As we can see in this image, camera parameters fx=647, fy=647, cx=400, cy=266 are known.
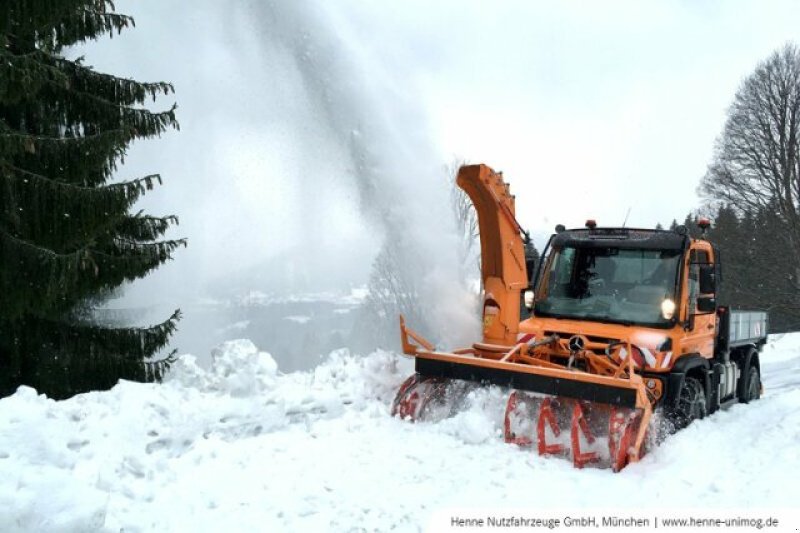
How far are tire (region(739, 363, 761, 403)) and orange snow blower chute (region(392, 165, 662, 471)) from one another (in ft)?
13.6

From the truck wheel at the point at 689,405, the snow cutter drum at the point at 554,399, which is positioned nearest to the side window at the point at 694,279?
the truck wheel at the point at 689,405

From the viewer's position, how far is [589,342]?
707 centimetres

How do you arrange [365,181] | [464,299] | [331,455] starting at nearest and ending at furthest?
[331,455]
[464,299]
[365,181]

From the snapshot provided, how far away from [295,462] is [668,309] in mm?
4375

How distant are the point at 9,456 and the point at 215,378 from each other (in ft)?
8.78

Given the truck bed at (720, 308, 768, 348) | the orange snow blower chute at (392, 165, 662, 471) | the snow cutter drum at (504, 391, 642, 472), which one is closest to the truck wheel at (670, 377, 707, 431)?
the orange snow blower chute at (392, 165, 662, 471)

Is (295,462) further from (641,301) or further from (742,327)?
(742,327)

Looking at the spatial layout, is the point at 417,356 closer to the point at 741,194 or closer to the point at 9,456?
the point at 9,456

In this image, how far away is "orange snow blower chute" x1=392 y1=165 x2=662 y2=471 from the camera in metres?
6.07

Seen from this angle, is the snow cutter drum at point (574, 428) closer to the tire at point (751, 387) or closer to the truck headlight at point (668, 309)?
the truck headlight at point (668, 309)

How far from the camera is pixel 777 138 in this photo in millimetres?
26391

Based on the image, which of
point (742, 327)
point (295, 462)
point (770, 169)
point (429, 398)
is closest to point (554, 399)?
point (429, 398)

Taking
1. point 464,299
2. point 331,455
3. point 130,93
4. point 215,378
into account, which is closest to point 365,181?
point 464,299

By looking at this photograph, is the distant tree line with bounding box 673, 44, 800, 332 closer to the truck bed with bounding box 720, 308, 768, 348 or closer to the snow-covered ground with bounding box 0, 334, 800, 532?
the truck bed with bounding box 720, 308, 768, 348
